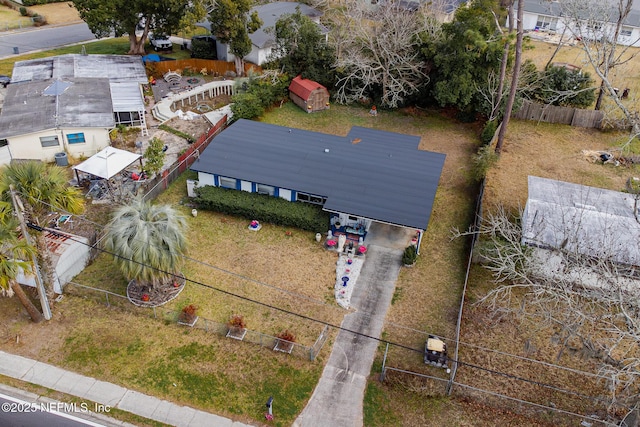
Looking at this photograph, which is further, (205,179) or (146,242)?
(205,179)

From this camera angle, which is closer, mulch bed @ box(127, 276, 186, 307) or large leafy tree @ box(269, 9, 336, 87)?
mulch bed @ box(127, 276, 186, 307)

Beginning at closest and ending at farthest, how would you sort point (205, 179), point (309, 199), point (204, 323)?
point (204, 323) → point (309, 199) → point (205, 179)

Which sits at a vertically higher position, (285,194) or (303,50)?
(303,50)

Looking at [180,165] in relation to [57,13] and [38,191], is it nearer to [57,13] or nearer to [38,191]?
[38,191]

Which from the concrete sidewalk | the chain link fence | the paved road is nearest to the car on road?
the paved road

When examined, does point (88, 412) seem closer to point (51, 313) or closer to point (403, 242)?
point (51, 313)

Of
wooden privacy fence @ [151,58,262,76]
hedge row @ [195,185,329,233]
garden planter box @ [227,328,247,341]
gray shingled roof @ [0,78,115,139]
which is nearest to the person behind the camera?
garden planter box @ [227,328,247,341]

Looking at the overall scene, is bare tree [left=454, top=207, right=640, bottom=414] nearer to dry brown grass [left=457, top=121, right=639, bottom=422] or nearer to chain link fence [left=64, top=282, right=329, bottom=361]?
dry brown grass [left=457, top=121, right=639, bottom=422]

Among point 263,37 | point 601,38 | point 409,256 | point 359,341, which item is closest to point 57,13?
point 263,37

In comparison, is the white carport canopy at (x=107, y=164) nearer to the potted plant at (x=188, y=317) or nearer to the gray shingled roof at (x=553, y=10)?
the potted plant at (x=188, y=317)
